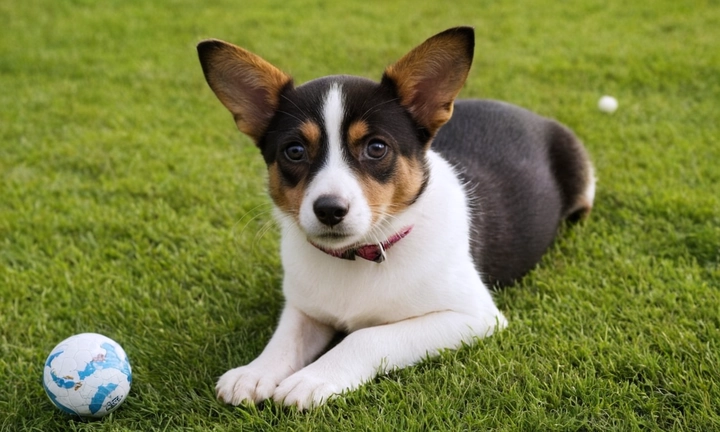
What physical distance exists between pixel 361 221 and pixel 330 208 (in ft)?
0.61

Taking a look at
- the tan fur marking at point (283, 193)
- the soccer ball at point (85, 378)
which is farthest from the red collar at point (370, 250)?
the soccer ball at point (85, 378)

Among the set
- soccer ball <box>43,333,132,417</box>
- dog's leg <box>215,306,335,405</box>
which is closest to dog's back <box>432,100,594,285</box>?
dog's leg <box>215,306,335,405</box>

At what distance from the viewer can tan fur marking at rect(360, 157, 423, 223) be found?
10.7 ft

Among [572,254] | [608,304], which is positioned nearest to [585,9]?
[572,254]

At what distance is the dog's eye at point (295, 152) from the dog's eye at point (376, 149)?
0.29 meters

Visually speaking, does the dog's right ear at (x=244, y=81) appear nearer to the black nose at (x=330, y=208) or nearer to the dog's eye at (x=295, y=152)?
the dog's eye at (x=295, y=152)

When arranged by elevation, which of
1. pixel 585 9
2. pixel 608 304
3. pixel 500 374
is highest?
pixel 500 374

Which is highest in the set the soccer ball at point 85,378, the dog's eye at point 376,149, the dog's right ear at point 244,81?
the dog's right ear at point 244,81

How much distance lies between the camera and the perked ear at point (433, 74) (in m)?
3.35

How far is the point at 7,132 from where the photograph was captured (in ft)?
22.5

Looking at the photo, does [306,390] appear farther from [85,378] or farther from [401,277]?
[85,378]

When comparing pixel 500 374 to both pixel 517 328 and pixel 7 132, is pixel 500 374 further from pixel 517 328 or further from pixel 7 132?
pixel 7 132

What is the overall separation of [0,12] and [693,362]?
10.5 meters

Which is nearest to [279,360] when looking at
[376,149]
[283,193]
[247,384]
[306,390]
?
[247,384]
